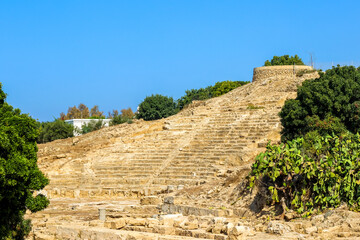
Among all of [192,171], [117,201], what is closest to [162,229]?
[117,201]

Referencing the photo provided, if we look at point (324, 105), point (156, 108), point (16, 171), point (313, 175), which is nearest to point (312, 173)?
point (313, 175)

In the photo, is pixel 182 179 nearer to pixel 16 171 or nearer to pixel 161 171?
pixel 161 171

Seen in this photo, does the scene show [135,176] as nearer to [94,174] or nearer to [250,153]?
[94,174]

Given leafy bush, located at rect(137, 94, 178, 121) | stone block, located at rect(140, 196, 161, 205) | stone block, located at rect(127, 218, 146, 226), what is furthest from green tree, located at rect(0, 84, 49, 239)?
leafy bush, located at rect(137, 94, 178, 121)

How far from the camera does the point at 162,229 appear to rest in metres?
14.8

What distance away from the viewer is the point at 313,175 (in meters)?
16.8

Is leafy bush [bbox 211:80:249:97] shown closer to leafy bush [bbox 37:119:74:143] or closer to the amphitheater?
the amphitheater

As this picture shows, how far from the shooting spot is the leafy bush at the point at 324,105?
27266 millimetres

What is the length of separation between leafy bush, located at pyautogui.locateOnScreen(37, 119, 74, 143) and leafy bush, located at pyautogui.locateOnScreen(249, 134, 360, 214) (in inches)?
1554

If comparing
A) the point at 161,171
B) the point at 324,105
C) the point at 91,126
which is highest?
the point at 91,126

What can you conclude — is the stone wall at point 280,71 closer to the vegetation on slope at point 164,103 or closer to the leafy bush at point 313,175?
the vegetation on slope at point 164,103

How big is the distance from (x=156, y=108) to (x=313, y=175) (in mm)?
45224

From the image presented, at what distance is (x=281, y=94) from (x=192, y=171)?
50.9 ft

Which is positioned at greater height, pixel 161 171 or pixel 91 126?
pixel 91 126
